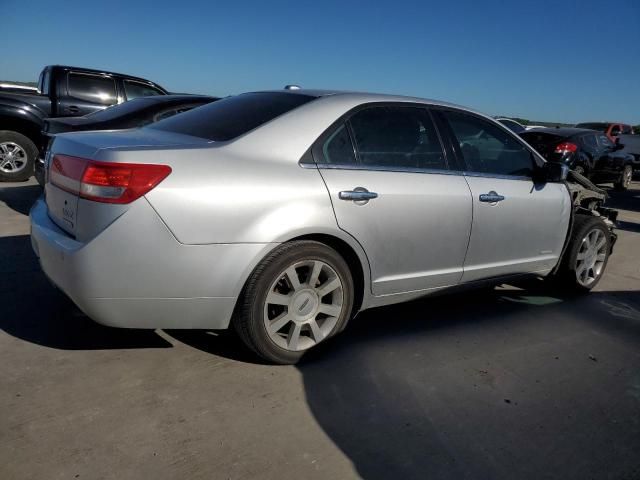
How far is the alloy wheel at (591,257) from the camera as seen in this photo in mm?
4441

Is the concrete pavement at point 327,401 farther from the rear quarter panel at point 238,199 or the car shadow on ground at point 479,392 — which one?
the rear quarter panel at point 238,199

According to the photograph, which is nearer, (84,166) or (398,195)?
(84,166)

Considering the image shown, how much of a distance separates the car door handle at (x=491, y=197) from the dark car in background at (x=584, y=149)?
292 inches

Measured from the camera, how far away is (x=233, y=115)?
3.11 metres

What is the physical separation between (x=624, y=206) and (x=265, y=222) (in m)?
10.0

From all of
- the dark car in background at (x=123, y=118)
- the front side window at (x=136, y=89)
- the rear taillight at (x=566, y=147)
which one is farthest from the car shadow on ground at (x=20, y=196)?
the rear taillight at (x=566, y=147)

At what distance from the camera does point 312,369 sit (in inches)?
113

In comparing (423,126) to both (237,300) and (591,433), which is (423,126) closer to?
(237,300)

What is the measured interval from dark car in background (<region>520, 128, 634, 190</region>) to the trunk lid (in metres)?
9.08

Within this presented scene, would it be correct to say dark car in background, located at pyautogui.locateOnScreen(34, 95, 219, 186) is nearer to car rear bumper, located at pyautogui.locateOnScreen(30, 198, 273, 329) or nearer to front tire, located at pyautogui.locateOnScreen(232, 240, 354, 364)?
car rear bumper, located at pyautogui.locateOnScreen(30, 198, 273, 329)

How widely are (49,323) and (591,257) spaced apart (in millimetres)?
4169

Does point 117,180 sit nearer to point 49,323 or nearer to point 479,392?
point 49,323

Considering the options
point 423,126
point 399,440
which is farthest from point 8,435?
point 423,126

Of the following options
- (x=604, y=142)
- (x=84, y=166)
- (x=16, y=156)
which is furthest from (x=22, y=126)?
(x=604, y=142)
